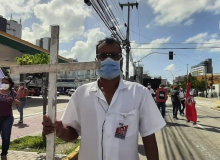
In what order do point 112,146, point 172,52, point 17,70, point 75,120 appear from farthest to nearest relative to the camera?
point 172,52, point 75,120, point 17,70, point 112,146

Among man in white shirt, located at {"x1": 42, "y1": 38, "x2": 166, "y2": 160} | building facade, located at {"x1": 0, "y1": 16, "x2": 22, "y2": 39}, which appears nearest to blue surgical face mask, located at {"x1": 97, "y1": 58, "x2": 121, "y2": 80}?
man in white shirt, located at {"x1": 42, "y1": 38, "x2": 166, "y2": 160}

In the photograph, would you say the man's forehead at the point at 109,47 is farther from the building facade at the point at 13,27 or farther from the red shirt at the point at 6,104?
the building facade at the point at 13,27

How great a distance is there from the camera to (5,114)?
4438 mm

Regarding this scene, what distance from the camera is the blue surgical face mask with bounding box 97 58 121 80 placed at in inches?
66.6

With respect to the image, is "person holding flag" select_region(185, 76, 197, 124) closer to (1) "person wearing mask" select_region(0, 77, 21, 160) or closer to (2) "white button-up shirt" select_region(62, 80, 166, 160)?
(1) "person wearing mask" select_region(0, 77, 21, 160)

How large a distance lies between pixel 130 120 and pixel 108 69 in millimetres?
388

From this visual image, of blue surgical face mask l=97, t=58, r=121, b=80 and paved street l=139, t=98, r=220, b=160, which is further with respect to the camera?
paved street l=139, t=98, r=220, b=160

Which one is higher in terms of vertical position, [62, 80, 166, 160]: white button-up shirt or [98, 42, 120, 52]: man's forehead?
[98, 42, 120, 52]: man's forehead

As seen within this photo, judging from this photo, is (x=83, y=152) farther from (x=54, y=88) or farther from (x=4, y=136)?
(x=4, y=136)

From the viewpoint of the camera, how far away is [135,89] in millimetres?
1742

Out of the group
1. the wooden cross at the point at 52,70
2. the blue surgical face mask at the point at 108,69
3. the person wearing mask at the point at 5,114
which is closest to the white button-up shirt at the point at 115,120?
the blue surgical face mask at the point at 108,69

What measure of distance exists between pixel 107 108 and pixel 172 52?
2534 cm

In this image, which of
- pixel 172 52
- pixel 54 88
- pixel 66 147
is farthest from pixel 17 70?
pixel 172 52

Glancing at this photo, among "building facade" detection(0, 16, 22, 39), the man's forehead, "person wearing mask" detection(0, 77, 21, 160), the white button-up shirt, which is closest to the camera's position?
the white button-up shirt
